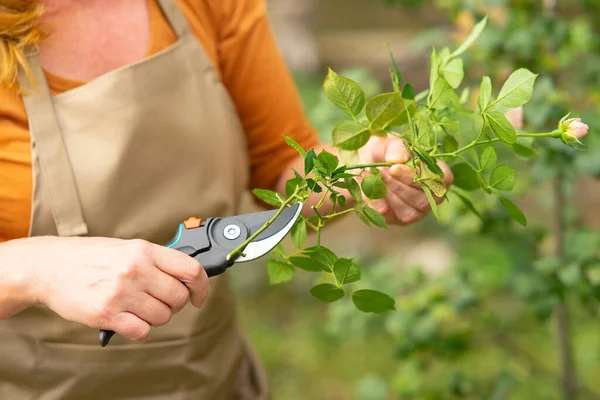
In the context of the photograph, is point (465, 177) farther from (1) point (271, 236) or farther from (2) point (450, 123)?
(1) point (271, 236)

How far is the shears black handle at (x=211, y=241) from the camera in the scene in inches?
27.2

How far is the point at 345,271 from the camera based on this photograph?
0.69m

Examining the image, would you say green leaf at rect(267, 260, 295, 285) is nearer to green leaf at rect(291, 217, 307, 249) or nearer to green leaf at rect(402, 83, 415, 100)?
green leaf at rect(291, 217, 307, 249)

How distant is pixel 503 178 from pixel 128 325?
0.39 meters

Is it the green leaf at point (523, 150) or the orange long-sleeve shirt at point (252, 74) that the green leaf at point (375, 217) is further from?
the orange long-sleeve shirt at point (252, 74)

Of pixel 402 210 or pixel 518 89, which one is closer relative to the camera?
pixel 518 89

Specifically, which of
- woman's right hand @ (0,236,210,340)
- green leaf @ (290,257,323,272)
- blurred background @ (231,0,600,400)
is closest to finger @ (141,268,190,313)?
woman's right hand @ (0,236,210,340)

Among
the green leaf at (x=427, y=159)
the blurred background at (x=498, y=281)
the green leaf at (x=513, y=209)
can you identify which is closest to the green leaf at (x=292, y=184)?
the green leaf at (x=427, y=159)

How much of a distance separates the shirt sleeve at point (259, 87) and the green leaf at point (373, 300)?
337 mm

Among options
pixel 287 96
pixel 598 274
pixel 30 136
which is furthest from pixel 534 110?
pixel 30 136

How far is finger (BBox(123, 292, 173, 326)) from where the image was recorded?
0.67 meters

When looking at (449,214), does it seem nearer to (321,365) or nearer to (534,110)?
(534,110)

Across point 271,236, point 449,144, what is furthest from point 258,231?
point 449,144

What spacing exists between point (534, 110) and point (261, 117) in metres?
0.46
